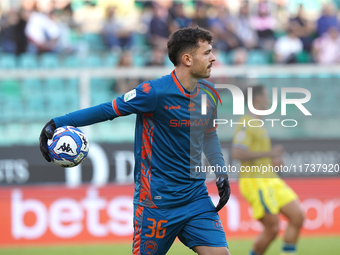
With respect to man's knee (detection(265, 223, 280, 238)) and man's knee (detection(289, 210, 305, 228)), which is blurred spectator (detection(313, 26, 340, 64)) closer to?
man's knee (detection(289, 210, 305, 228))

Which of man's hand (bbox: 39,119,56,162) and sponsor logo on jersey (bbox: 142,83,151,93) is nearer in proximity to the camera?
man's hand (bbox: 39,119,56,162)

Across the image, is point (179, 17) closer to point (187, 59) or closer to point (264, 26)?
point (264, 26)

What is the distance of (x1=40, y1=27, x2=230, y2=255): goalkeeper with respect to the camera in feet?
13.2

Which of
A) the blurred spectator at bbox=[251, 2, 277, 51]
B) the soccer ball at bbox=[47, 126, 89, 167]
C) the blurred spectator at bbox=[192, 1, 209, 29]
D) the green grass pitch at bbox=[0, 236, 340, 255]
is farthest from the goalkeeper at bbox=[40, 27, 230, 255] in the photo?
the blurred spectator at bbox=[251, 2, 277, 51]

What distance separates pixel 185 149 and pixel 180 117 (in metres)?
0.27

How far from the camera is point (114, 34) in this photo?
10875mm

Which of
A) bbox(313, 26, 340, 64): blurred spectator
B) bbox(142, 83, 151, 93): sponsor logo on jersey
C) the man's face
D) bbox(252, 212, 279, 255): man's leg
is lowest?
bbox(252, 212, 279, 255): man's leg

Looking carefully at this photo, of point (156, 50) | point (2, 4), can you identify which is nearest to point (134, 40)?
point (156, 50)

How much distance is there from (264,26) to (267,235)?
21.2 feet

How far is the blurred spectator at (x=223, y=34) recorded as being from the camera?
11.0m

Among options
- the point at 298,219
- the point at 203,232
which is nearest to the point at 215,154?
the point at 203,232

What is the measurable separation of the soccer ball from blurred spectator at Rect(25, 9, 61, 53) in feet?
21.7

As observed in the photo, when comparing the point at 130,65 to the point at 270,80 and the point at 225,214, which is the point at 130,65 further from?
the point at 225,214

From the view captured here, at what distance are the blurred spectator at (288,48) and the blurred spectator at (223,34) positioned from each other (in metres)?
0.91
